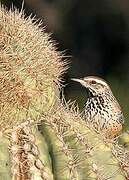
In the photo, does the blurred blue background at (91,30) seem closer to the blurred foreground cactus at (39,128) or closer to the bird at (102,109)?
the bird at (102,109)

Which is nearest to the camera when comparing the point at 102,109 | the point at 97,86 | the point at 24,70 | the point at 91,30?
the point at 24,70

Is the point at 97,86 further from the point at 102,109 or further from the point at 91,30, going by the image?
the point at 91,30

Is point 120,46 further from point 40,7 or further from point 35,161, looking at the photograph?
point 35,161

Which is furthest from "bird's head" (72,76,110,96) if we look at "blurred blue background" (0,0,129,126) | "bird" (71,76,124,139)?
"blurred blue background" (0,0,129,126)

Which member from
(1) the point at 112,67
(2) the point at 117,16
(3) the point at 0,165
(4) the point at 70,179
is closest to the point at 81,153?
(4) the point at 70,179

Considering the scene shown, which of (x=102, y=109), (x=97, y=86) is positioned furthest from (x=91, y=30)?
(x=102, y=109)
